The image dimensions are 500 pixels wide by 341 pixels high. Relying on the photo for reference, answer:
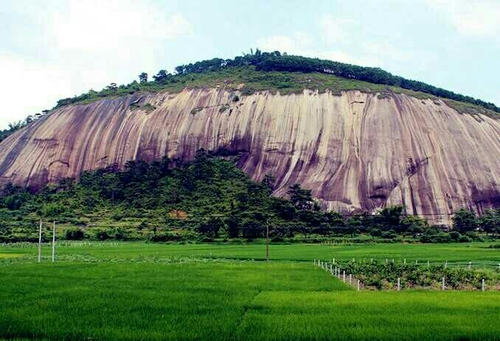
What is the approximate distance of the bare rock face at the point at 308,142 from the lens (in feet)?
310


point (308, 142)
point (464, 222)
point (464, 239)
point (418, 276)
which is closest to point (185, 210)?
point (308, 142)

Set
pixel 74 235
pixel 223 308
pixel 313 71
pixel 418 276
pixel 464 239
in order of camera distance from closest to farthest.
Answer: pixel 223 308, pixel 418 276, pixel 464 239, pixel 74 235, pixel 313 71

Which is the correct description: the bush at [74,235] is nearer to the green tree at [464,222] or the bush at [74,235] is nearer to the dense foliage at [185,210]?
the dense foliage at [185,210]

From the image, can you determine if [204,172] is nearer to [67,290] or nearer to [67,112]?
[67,112]

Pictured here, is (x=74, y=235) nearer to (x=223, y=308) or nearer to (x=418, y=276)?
(x=418, y=276)

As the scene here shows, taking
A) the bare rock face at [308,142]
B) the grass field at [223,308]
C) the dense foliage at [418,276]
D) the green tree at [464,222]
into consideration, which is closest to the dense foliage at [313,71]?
the bare rock face at [308,142]

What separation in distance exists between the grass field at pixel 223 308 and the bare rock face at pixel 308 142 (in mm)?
60394

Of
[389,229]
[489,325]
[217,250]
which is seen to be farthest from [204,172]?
[489,325]

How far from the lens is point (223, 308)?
21844mm

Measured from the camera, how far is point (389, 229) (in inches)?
3233

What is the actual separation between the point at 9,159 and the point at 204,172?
39.6 m

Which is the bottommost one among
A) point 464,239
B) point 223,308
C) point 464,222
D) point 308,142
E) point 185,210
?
point 223,308

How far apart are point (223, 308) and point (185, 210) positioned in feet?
224

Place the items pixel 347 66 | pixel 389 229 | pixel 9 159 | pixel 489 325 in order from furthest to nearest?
pixel 347 66 < pixel 9 159 < pixel 389 229 < pixel 489 325
